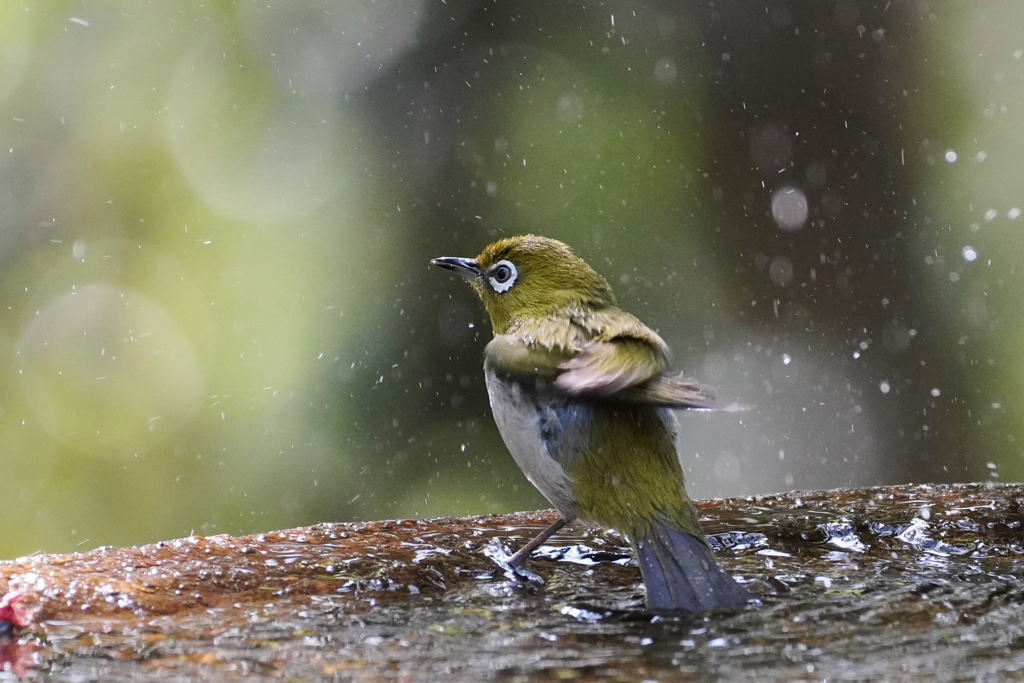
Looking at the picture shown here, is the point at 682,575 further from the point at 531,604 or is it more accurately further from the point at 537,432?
the point at 537,432

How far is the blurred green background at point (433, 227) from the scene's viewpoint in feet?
22.3

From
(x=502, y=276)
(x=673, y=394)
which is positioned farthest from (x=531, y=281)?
(x=673, y=394)

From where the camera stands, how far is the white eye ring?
3.95m

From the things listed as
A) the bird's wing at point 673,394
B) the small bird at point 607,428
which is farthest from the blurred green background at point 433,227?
the bird's wing at point 673,394

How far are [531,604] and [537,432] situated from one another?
2.73 ft

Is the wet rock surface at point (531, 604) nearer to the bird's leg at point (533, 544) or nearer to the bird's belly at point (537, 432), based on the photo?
the bird's leg at point (533, 544)

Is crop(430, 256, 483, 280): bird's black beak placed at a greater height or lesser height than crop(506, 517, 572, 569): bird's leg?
greater

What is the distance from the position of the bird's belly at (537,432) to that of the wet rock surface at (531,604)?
6.6 inches

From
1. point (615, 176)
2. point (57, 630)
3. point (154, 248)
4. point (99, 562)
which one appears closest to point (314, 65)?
point (154, 248)

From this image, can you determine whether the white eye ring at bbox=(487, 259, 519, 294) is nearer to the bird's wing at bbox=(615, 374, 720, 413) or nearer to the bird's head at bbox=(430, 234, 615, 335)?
the bird's head at bbox=(430, 234, 615, 335)

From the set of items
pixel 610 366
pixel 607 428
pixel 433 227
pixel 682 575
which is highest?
pixel 433 227

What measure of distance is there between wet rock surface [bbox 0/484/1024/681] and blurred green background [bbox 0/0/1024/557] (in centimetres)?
341

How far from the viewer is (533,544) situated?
305 cm

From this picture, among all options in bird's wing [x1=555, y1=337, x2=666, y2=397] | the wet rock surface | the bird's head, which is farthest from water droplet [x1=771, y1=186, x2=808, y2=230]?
bird's wing [x1=555, y1=337, x2=666, y2=397]
